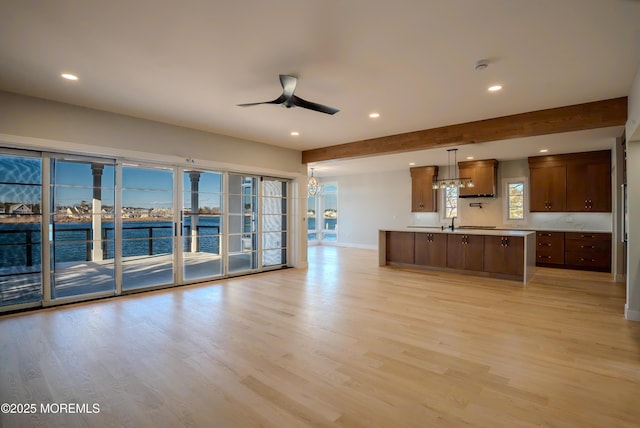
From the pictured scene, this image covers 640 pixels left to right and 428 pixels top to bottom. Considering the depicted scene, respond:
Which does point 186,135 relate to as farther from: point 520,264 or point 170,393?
point 520,264

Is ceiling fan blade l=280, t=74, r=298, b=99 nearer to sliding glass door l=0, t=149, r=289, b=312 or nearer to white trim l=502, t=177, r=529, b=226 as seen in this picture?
sliding glass door l=0, t=149, r=289, b=312

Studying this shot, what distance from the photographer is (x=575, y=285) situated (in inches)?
222

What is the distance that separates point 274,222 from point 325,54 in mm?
4682

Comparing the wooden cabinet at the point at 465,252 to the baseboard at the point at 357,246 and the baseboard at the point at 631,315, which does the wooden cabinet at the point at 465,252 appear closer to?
the baseboard at the point at 631,315

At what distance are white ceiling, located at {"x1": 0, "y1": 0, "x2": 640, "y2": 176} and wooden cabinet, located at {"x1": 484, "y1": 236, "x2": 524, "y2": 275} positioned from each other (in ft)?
8.71

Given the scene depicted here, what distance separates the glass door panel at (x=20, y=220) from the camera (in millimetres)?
4090

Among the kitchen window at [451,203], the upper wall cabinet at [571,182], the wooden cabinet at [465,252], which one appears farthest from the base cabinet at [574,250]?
the wooden cabinet at [465,252]

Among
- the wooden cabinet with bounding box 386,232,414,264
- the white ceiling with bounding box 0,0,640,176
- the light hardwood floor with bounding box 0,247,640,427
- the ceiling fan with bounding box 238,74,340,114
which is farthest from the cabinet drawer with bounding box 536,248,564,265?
the ceiling fan with bounding box 238,74,340,114

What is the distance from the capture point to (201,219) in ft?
19.4

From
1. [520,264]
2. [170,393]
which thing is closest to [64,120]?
[170,393]

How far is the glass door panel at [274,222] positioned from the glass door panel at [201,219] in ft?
3.55

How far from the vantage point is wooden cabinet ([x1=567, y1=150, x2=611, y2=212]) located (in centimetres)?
709

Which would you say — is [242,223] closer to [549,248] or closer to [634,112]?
[634,112]

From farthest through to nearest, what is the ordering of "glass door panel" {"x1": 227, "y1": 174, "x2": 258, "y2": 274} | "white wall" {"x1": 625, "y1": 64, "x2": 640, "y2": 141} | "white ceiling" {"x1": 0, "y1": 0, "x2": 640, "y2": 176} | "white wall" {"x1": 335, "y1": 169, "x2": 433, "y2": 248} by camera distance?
"white wall" {"x1": 335, "y1": 169, "x2": 433, "y2": 248} → "glass door panel" {"x1": 227, "y1": 174, "x2": 258, "y2": 274} → "white wall" {"x1": 625, "y1": 64, "x2": 640, "y2": 141} → "white ceiling" {"x1": 0, "y1": 0, "x2": 640, "y2": 176}
